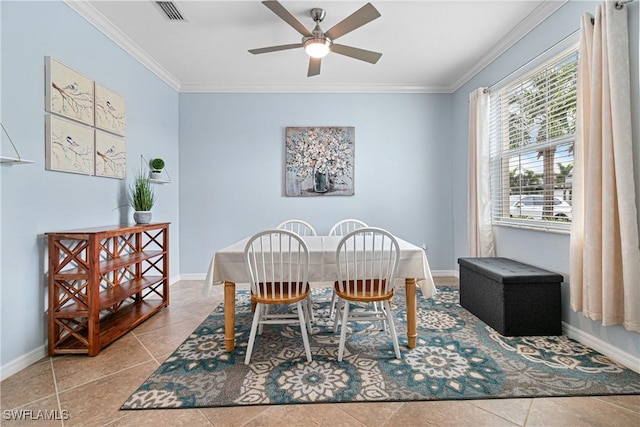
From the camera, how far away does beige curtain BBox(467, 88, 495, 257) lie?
10.7 feet

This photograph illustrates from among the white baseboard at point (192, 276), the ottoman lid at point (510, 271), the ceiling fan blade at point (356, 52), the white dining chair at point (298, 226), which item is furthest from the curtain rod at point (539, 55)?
the white baseboard at point (192, 276)

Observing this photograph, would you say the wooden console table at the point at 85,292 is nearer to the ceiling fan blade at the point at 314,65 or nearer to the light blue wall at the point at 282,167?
the light blue wall at the point at 282,167

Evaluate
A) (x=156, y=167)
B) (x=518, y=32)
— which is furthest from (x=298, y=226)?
(x=518, y=32)

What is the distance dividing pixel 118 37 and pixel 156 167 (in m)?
1.31

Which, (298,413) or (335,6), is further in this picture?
(335,6)

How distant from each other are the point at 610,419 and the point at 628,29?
7.66ft

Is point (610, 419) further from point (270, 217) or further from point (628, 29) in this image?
point (270, 217)

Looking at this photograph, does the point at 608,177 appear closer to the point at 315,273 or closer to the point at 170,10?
the point at 315,273

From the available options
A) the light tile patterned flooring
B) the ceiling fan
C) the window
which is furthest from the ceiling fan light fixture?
the light tile patterned flooring

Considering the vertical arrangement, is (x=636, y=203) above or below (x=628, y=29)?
below

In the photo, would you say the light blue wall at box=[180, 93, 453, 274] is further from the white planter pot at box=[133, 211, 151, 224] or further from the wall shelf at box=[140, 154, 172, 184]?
the white planter pot at box=[133, 211, 151, 224]

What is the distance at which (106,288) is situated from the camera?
259 cm

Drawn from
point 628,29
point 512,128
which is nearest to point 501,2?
point 628,29

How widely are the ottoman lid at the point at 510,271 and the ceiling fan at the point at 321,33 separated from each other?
7.11 ft
